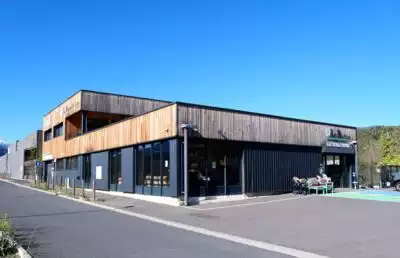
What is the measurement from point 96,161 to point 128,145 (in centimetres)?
702

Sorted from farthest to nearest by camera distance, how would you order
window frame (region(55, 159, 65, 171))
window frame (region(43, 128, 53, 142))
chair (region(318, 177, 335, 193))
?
window frame (region(43, 128, 53, 142)) → window frame (region(55, 159, 65, 171)) → chair (region(318, 177, 335, 193))

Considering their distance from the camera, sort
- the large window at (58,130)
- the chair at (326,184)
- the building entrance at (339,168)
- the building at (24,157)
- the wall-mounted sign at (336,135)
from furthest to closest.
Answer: the building at (24,157)
the large window at (58,130)
the building entrance at (339,168)
the wall-mounted sign at (336,135)
the chair at (326,184)

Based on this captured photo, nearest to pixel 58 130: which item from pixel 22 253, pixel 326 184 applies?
pixel 326 184

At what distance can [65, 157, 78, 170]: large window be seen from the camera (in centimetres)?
3607

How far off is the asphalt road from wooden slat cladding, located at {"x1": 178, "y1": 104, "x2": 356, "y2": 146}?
666cm

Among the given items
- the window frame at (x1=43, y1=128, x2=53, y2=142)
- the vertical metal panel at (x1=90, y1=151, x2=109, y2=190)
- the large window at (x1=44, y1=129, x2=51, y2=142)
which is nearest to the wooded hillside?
the vertical metal panel at (x1=90, y1=151, x2=109, y2=190)

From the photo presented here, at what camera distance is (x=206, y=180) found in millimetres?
20172

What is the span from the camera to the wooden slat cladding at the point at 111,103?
35438 millimetres

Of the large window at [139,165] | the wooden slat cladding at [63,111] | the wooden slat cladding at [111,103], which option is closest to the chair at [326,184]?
the large window at [139,165]

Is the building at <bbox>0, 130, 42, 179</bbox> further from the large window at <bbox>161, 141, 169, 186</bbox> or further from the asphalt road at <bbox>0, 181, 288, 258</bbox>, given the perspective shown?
the asphalt road at <bbox>0, 181, 288, 258</bbox>

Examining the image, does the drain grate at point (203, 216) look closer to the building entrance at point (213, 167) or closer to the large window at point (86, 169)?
the building entrance at point (213, 167)

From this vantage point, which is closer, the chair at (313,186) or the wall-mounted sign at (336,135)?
the chair at (313,186)

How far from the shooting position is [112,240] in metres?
10.1

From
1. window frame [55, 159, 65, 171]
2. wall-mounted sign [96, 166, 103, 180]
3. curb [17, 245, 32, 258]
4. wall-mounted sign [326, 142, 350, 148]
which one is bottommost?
curb [17, 245, 32, 258]
